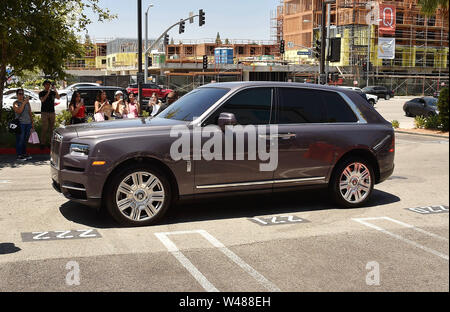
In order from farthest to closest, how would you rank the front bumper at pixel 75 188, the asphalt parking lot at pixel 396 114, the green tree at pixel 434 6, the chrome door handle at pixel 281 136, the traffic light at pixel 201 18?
the traffic light at pixel 201 18 < the asphalt parking lot at pixel 396 114 < the chrome door handle at pixel 281 136 < the front bumper at pixel 75 188 < the green tree at pixel 434 6

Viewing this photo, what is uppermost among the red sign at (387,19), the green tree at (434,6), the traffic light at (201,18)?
the red sign at (387,19)

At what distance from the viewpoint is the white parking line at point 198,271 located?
15.1 feet

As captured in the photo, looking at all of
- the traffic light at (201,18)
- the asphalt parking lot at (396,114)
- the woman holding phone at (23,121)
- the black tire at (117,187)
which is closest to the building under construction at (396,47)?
the asphalt parking lot at (396,114)

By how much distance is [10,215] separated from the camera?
7324mm

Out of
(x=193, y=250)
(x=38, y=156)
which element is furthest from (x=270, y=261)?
(x=38, y=156)

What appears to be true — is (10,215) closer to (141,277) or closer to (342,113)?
(141,277)

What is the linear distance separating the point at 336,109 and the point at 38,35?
393 inches

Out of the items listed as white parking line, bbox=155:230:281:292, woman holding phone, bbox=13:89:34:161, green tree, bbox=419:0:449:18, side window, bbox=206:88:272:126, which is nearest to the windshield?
side window, bbox=206:88:272:126

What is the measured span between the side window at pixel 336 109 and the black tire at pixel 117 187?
261 centimetres

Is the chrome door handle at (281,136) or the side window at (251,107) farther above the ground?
the side window at (251,107)

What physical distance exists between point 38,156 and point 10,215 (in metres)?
6.96

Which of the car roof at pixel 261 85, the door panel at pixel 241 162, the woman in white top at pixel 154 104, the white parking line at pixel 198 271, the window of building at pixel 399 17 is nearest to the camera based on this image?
the white parking line at pixel 198 271

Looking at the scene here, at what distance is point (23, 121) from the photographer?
13.0 metres

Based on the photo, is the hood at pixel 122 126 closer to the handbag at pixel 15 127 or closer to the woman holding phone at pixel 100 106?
the handbag at pixel 15 127
